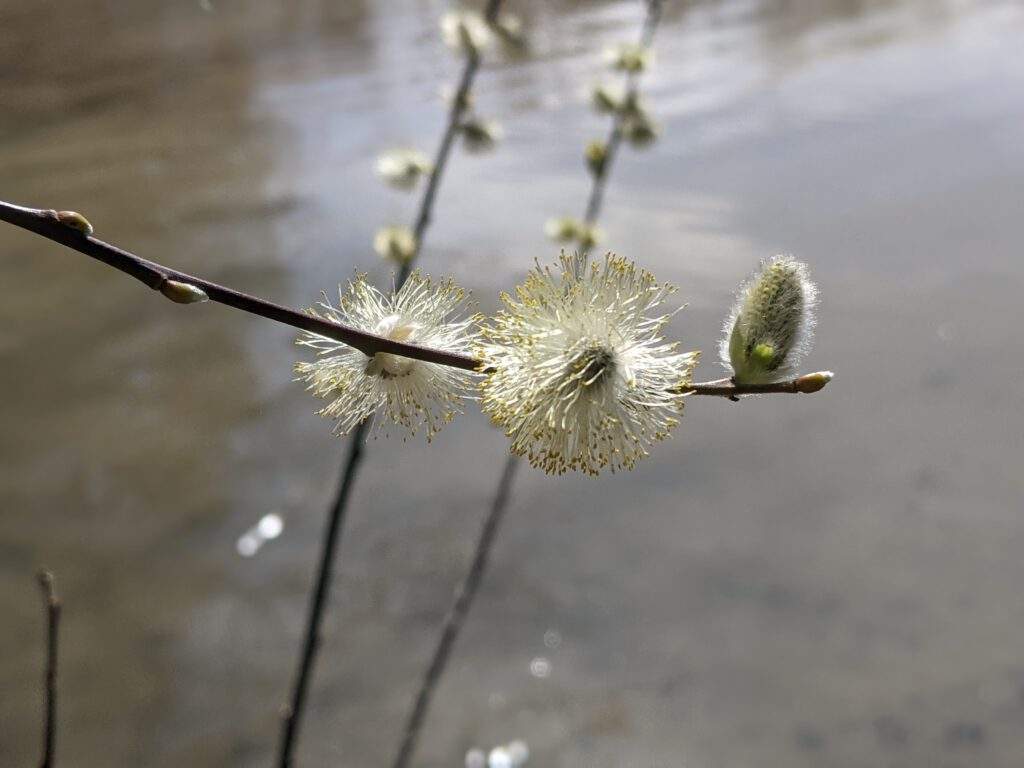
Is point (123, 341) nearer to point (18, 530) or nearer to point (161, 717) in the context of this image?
point (18, 530)

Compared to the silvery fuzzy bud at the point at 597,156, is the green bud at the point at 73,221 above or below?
below

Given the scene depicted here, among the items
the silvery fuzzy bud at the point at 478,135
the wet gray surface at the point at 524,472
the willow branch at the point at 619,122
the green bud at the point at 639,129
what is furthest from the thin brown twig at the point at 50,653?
the wet gray surface at the point at 524,472

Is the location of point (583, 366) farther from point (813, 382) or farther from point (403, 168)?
point (403, 168)

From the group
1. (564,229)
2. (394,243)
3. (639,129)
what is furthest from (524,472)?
(394,243)

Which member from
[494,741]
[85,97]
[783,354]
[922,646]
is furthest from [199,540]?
[85,97]

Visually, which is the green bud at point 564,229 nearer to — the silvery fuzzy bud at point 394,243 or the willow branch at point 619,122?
the willow branch at point 619,122

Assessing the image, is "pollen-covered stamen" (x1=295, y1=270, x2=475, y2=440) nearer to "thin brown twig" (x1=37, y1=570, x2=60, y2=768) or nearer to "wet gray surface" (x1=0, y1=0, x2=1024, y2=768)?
"thin brown twig" (x1=37, y1=570, x2=60, y2=768)

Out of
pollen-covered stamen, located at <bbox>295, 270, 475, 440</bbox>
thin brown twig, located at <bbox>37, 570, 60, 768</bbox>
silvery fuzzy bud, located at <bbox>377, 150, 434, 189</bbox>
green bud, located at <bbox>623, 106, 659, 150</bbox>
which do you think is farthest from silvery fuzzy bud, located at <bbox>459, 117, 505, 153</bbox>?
thin brown twig, located at <bbox>37, 570, 60, 768</bbox>
